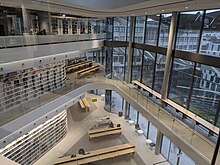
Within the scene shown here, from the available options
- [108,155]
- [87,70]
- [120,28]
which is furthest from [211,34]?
[87,70]

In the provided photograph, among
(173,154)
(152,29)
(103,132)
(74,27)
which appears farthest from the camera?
(74,27)

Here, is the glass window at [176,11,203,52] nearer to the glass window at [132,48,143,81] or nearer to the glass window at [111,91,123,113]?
the glass window at [132,48,143,81]

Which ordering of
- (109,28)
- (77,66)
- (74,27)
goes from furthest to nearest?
(77,66), (109,28), (74,27)

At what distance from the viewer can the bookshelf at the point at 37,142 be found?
6449 mm

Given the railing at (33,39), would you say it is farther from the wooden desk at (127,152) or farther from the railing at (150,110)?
the wooden desk at (127,152)

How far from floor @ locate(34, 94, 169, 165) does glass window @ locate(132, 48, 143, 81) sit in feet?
9.41

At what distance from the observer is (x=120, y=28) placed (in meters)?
10.8

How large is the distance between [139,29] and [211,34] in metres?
4.50

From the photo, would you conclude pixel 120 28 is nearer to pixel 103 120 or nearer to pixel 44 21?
pixel 44 21

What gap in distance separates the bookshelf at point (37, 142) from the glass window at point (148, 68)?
15.1 ft

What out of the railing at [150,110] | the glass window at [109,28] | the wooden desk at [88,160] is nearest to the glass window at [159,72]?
the railing at [150,110]

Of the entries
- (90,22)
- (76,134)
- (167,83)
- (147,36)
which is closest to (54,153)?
(76,134)

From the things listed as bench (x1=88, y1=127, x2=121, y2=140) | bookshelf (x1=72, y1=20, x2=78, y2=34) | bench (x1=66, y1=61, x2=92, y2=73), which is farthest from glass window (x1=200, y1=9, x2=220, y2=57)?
bench (x1=66, y1=61, x2=92, y2=73)

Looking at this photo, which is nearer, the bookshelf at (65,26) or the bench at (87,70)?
the bookshelf at (65,26)
